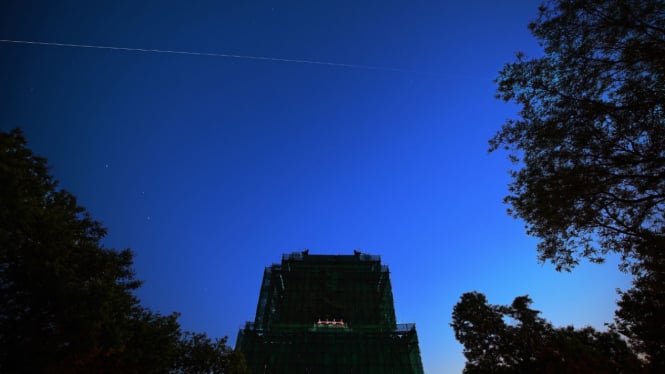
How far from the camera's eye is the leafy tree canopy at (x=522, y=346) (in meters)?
18.8

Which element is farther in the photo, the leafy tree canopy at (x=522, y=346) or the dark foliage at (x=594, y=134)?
the leafy tree canopy at (x=522, y=346)

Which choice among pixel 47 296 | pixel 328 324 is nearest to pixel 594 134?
pixel 47 296

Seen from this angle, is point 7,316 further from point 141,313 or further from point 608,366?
point 608,366

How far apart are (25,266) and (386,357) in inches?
1363

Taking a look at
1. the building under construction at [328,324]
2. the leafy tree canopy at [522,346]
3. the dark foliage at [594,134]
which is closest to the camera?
the dark foliage at [594,134]

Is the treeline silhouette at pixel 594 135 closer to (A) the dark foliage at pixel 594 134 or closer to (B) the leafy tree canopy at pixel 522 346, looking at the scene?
(A) the dark foliage at pixel 594 134

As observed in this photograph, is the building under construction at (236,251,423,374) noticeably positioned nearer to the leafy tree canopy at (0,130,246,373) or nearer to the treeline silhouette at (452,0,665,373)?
the leafy tree canopy at (0,130,246,373)

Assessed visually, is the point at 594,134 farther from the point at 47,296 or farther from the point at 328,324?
Result: the point at 328,324

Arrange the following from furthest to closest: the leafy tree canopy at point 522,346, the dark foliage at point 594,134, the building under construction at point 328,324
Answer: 1. the building under construction at point 328,324
2. the leafy tree canopy at point 522,346
3. the dark foliage at point 594,134

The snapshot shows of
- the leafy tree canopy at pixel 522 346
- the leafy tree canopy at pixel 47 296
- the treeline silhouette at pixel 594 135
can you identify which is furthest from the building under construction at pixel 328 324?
the treeline silhouette at pixel 594 135

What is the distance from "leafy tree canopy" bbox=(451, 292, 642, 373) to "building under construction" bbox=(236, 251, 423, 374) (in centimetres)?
1461

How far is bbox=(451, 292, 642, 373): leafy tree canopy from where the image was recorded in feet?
61.6

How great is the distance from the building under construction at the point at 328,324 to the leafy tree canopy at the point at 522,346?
47.9ft

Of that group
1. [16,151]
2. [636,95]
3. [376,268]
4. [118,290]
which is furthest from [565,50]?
[376,268]
